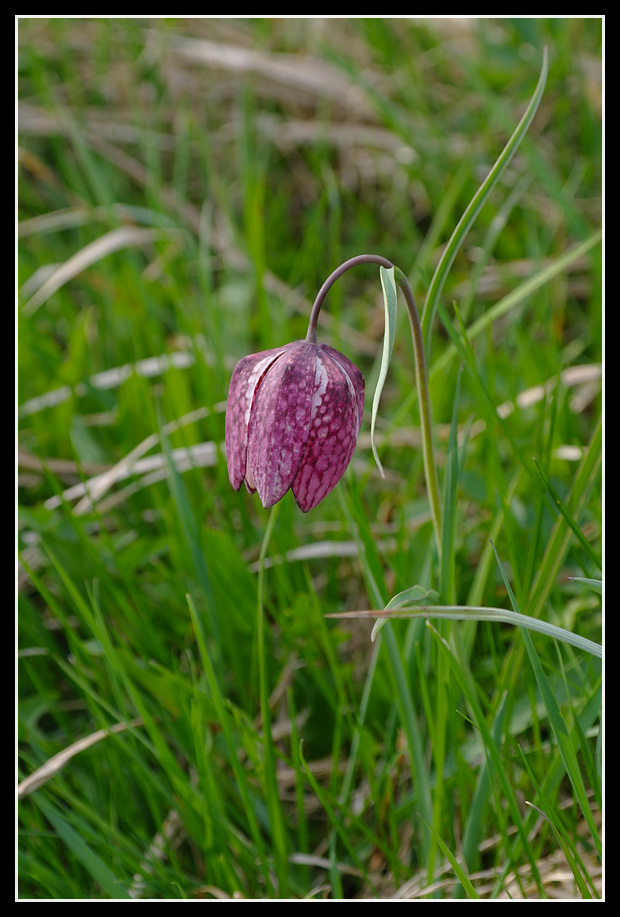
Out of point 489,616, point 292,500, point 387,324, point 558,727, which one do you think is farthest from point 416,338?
point 292,500

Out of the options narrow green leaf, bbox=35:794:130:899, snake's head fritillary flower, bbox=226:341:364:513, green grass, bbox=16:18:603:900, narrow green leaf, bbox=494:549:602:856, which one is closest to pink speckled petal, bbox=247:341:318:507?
snake's head fritillary flower, bbox=226:341:364:513

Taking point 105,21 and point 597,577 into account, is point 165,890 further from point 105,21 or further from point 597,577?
point 105,21

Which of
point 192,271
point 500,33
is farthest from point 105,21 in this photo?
point 500,33

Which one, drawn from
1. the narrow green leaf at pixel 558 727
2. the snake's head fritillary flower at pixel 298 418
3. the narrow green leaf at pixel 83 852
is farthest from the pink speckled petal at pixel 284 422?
the narrow green leaf at pixel 83 852

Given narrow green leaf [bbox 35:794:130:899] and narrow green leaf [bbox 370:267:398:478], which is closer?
narrow green leaf [bbox 370:267:398:478]

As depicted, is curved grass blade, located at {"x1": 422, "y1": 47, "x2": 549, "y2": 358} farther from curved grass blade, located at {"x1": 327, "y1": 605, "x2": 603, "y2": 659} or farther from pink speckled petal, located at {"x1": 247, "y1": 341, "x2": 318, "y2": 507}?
curved grass blade, located at {"x1": 327, "y1": 605, "x2": 603, "y2": 659}

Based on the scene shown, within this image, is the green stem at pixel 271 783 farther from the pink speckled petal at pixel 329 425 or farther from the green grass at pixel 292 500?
the pink speckled petal at pixel 329 425
